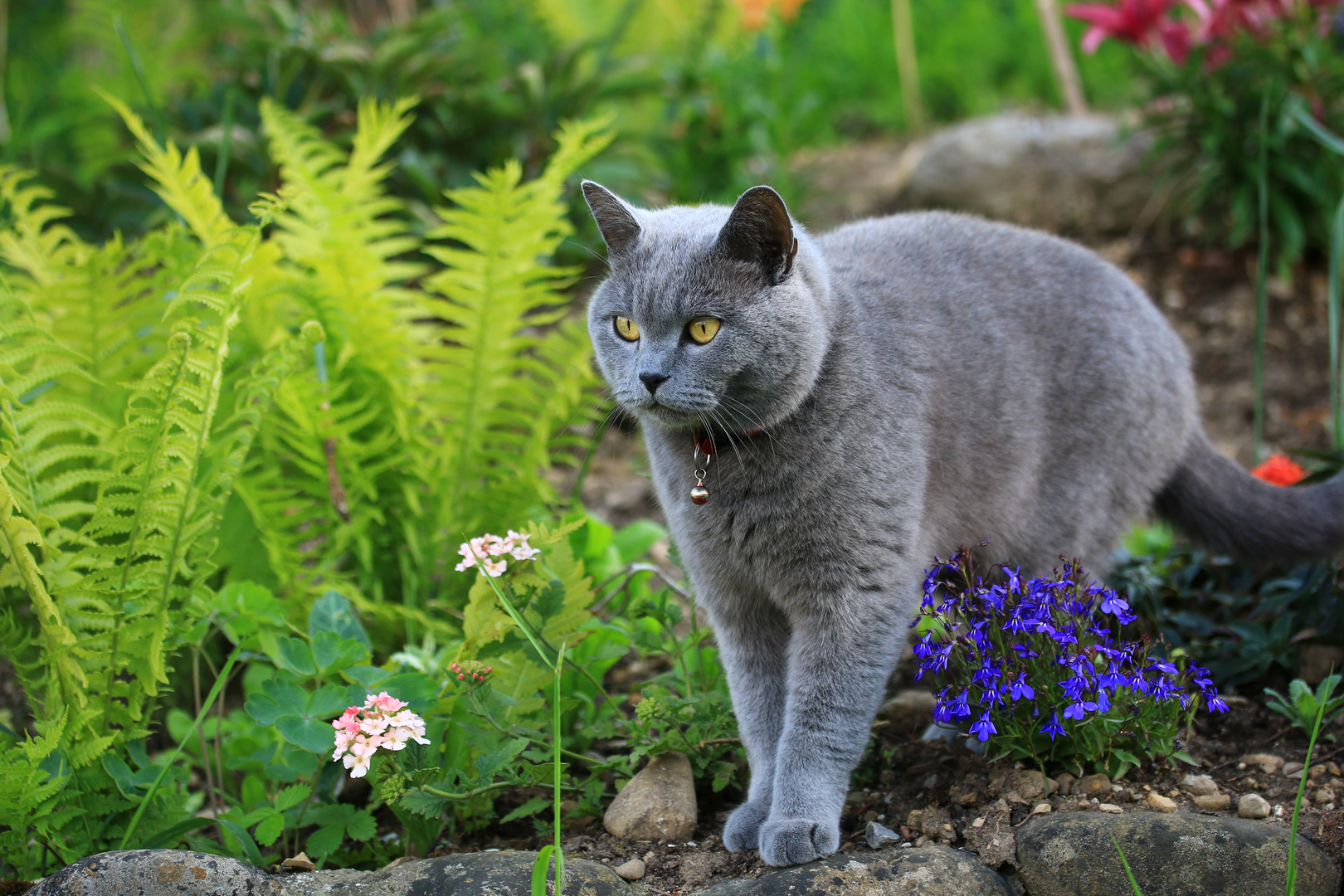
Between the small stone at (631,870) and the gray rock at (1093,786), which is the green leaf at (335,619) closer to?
the small stone at (631,870)

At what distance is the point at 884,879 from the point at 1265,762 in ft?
2.78

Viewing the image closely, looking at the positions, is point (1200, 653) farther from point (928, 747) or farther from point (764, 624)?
point (764, 624)

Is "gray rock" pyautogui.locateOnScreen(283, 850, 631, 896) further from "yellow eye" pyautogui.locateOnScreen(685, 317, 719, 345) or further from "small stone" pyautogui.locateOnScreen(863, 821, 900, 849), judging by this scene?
"yellow eye" pyautogui.locateOnScreen(685, 317, 719, 345)

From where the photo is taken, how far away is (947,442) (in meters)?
2.07

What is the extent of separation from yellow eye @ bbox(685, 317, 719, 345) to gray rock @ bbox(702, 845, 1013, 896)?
927mm

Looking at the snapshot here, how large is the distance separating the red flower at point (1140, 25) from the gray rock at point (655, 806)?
3709 mm

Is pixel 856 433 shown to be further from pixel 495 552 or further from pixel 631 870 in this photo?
pixel 631 870

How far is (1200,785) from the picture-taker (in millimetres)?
1816

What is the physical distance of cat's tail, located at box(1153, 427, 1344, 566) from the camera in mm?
2277

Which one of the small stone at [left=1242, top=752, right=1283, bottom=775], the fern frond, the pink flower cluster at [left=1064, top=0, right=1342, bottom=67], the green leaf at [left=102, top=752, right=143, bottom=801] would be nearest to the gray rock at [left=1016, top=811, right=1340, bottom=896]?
the small stone at [left=1242, top=752, right=1283, bottom=775]

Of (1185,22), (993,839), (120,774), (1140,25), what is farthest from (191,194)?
(1185,22)

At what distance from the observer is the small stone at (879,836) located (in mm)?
1776

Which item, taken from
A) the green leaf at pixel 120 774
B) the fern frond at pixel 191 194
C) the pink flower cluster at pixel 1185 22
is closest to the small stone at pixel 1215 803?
the green leaf at pixel 120 774

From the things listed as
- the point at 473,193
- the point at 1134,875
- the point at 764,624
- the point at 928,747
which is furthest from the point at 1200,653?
the point at 473,193
